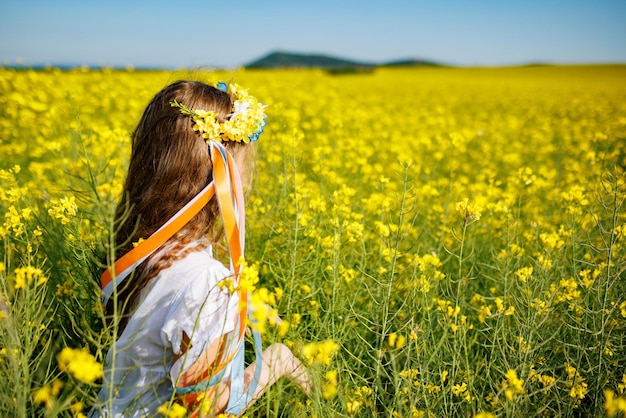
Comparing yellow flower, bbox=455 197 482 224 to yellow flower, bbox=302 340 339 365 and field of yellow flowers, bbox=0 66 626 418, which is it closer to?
field of yellow flowers, bbox=0 66 626 418

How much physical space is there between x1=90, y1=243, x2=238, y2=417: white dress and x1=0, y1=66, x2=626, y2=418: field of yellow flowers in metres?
0.11

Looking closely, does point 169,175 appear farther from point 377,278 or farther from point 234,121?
point 377,278

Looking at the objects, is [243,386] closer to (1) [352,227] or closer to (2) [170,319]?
(2) [170,319]

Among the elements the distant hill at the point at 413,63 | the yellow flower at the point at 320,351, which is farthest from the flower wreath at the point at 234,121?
the distant hill at the point at 413,63

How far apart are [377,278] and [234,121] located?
1.04 m

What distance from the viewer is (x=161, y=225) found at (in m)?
1.62

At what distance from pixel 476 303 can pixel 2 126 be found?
5.51 meters

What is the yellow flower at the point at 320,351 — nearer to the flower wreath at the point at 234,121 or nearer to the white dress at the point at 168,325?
the white dress at the point at 168,325

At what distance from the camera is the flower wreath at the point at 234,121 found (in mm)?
1592

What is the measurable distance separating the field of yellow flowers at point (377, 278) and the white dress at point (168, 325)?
0.11 m

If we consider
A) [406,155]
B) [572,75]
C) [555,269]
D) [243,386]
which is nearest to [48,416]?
[243,386]

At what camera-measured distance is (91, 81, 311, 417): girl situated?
4.62ft

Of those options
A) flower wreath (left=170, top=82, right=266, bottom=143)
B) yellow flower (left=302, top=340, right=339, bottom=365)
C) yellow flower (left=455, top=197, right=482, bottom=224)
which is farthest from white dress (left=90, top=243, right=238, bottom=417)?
yellow flower (left=455, top=197, right=482, bottom=224)

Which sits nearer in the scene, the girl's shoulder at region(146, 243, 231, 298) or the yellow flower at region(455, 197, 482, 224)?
the girl's shoulder at region(146, 243, 231, 298)
